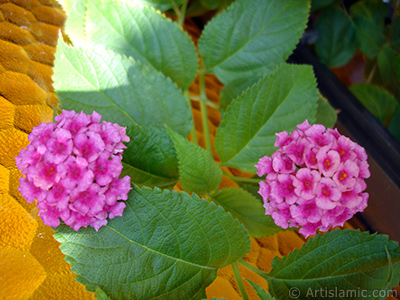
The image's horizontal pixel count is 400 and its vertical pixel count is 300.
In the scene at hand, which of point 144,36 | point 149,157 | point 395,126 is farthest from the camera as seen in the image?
point 395,126

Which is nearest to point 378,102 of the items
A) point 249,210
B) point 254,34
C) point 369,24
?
point 369,24

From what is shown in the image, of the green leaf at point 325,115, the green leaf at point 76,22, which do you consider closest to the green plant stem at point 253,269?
the green leaf at point 325,115

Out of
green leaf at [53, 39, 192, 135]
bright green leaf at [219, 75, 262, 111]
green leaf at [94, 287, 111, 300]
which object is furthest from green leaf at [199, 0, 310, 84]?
green leaf at [94, 287, 111, 300]

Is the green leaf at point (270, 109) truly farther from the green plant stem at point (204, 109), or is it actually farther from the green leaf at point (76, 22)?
the green leaf at point (76, 22)

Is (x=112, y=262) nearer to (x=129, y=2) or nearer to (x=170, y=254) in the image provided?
(x=170, y=254)

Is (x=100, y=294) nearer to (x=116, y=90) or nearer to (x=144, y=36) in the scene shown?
(x=116, y=90)

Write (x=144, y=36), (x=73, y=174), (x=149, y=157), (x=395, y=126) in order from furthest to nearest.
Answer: (x=395, y=126)
(x=144, y=36)
(x=149, y=157)
(x=73, y=174)
